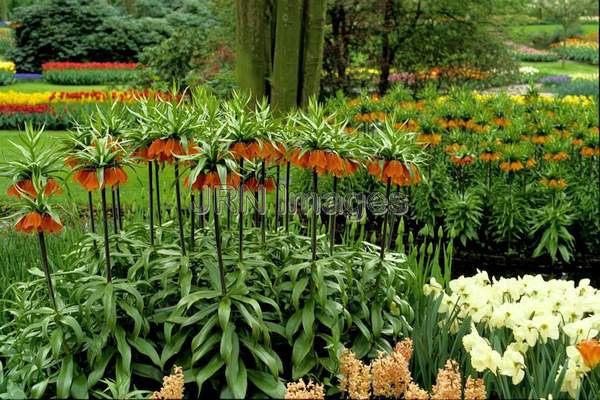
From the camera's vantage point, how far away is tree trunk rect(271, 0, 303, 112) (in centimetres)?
630

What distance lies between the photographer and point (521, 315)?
2922 mm

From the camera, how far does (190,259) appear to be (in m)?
2.97

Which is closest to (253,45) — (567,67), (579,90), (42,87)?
(42,87)

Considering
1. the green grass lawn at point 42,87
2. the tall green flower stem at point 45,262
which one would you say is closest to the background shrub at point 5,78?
the green grass lawn at point 42,87

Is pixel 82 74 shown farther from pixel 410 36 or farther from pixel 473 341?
pixel 473 341

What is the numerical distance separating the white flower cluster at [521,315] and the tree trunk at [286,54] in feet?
11.0

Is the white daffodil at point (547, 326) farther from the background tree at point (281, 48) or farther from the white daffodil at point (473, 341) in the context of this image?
the background tree at point (281, 48)

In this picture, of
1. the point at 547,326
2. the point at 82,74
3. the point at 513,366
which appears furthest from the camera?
the point at 82,74

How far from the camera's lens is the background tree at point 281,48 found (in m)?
6.38

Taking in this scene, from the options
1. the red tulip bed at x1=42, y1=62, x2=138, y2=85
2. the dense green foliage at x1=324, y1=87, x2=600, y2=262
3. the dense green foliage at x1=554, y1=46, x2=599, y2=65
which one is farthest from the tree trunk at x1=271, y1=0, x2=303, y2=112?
the dense green foliage at x1=554, y1=46, x2=599, y2=65

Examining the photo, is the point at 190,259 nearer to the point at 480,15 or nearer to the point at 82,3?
the point at 480,15

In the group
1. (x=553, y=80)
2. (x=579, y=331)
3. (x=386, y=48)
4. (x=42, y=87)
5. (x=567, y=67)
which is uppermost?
(x=386, y=48)

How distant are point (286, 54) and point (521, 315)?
13.2 ft

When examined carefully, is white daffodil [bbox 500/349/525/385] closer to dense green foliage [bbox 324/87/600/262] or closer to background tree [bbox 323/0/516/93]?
dense green foliage [bbox 324/87/600/262]
